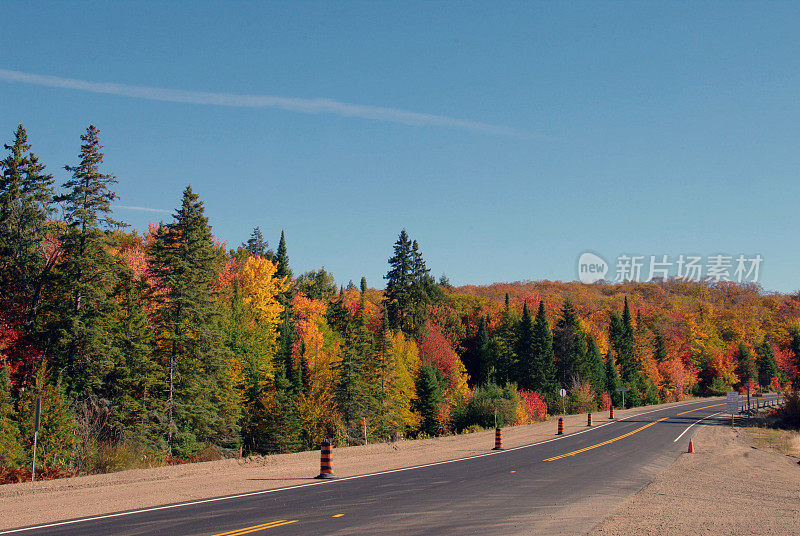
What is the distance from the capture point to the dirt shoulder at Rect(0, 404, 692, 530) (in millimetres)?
13477

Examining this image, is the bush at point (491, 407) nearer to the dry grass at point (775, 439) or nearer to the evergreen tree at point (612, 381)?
the dry grass at point (775, 439)

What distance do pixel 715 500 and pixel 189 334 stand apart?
33991 millimetres

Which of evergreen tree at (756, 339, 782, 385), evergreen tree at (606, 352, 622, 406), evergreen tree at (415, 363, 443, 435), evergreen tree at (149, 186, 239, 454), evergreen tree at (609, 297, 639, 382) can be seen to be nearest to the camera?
evergreen tree at (149, 186, 239, 454)

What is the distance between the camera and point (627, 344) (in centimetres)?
10769

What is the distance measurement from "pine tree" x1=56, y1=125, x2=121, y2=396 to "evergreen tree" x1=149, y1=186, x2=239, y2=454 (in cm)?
473

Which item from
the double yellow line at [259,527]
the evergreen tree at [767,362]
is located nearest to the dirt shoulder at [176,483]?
the double yellow line at [259,527]

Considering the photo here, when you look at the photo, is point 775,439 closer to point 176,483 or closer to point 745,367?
point 176,483

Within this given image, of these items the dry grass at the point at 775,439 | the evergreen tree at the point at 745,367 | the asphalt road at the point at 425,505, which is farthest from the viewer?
the evergreen tree at the point at 745,367

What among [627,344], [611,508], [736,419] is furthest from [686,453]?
[627,344]

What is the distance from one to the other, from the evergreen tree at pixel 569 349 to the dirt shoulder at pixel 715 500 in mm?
63728

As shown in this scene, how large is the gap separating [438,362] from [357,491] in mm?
67560

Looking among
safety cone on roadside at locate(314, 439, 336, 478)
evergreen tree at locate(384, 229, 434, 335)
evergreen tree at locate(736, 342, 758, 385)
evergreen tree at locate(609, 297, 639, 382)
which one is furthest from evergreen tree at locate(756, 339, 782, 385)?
safety cone on roadside at locate(314, 439, 336, 478)

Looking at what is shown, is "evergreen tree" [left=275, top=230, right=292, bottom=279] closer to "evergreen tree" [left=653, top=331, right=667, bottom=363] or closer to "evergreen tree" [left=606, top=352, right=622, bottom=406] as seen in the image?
"evergreen tree" [left=606, top=352, right=622, bottom=406]

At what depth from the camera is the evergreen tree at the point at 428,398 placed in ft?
234
